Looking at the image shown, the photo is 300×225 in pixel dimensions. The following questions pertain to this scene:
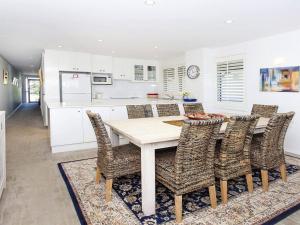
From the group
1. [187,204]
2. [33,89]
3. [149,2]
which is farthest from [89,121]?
[33,89]

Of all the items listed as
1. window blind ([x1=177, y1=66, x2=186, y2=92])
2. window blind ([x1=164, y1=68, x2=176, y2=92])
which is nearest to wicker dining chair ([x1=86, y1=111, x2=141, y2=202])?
window blind ([x1=177, y1=66, x2=186, y2=92])

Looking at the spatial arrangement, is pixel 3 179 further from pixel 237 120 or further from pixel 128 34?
pixel 128 34

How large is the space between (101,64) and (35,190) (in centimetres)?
429

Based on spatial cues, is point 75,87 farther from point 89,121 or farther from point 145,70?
point 145,70

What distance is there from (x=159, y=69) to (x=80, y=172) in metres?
5.02

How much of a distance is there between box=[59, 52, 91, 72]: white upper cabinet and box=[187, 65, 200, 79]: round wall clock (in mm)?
2656

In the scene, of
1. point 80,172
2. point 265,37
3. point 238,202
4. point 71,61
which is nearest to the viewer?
point 238,202

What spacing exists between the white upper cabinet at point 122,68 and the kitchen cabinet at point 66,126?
105 inches

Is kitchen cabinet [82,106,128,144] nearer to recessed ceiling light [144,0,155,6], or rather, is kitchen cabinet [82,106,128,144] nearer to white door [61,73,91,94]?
white door [61,73,91,94]

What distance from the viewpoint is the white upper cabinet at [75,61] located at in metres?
5.64

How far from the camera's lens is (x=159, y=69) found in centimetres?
741

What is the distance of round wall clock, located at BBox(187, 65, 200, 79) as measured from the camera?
17.7 ft

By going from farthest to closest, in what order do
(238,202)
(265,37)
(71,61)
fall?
(71,61) → (265,37) → (238,202)

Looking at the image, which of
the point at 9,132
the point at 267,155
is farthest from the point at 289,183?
the point at 9,132
